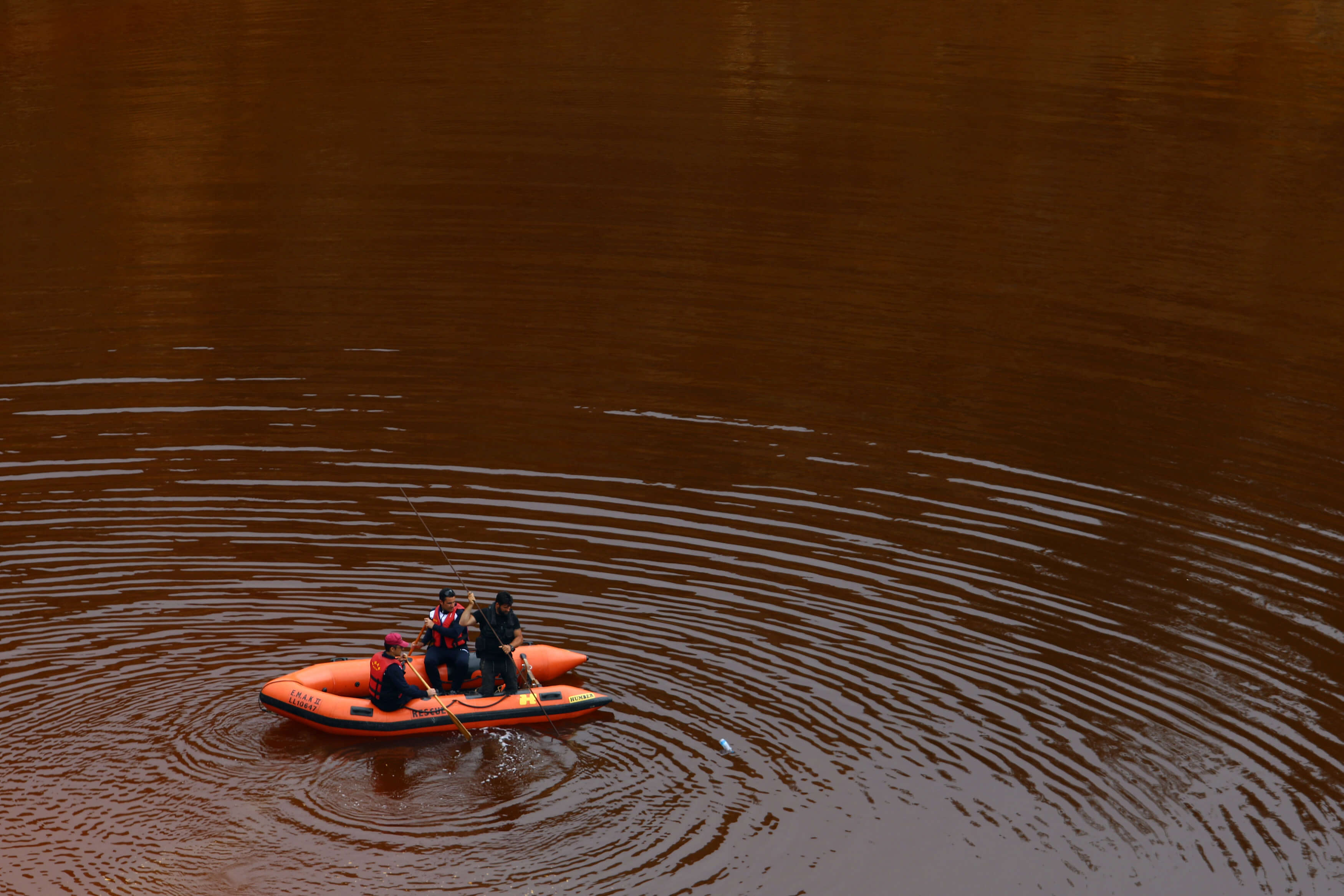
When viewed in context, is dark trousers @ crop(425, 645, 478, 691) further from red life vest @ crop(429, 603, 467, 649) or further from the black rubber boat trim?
the black rubber boat trim

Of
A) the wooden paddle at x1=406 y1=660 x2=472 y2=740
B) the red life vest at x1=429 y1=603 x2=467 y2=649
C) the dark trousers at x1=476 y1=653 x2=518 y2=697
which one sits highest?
the red life vest at x1=429 y1=603 x2=467 y2=649

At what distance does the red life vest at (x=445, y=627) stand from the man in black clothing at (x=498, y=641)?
0.29ft

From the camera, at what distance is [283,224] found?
28.0 m

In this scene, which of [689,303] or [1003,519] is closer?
[1003,519]

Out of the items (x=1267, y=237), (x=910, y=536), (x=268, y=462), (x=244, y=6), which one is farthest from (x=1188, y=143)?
(x=244, y=6)

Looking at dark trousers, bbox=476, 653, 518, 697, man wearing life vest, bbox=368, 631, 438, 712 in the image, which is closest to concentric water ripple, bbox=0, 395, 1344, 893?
man wearing life vest, bbox=368, 631, 438, 712

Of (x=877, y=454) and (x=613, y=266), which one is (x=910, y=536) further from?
(x=613, y=266)

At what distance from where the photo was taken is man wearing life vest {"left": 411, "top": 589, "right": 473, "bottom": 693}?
47.9 feet

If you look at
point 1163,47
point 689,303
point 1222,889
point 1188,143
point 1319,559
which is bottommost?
point 1222,889

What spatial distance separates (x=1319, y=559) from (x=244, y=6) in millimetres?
34520

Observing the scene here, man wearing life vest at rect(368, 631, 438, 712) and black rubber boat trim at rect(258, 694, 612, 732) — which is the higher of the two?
man wearing life vest at rect(368, 631, 438, 712)

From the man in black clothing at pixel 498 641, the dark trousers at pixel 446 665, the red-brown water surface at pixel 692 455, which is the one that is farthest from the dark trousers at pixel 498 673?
the red-brown water surface at pixel 692 455

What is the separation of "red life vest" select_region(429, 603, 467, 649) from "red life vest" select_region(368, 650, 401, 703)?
0.63 m

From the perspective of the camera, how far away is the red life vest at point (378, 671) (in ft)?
45.6
